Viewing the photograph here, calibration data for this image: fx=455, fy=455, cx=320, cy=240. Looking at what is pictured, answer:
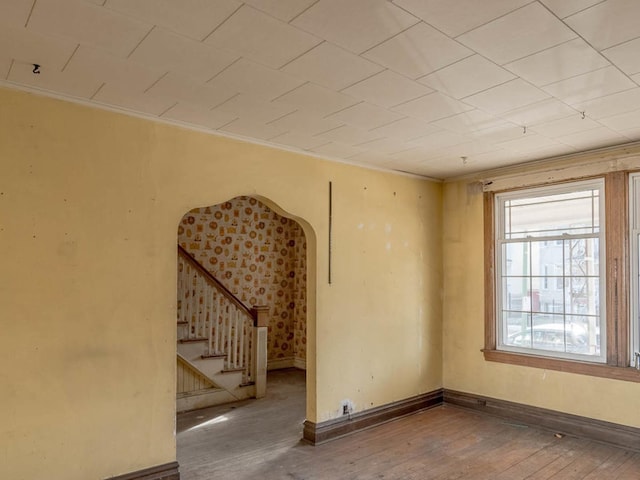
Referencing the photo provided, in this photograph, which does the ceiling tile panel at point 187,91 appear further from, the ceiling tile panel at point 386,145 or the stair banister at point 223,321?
the stair banister at point 223,321

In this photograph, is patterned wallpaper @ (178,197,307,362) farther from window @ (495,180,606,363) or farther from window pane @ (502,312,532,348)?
window pane @ (502,312,532,348)

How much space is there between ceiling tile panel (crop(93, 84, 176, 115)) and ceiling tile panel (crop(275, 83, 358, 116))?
80cm

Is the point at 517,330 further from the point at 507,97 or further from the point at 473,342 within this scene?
the point at 507,97

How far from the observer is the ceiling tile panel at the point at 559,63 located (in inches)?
91.1

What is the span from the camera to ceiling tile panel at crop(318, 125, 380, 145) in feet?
12.0

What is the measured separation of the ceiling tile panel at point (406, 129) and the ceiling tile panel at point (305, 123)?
0.40 m

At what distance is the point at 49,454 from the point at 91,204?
1.63m

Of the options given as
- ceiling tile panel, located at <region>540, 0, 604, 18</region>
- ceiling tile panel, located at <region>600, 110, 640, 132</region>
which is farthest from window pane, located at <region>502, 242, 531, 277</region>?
ceiling tile panel, located at <region>540, 0, 604, 18</region>

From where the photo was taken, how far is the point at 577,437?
4.38 meters

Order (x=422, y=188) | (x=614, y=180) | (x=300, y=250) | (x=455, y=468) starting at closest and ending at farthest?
(x=455, y=468)
(x=614, y=180)
(x=422, y=188)
(x=300, y=250)

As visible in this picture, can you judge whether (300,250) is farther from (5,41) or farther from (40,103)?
(5,41)

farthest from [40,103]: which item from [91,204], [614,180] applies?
[614,180]

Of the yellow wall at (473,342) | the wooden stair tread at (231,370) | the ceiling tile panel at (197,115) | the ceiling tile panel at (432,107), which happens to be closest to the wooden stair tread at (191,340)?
the wooden stair tread at (231,370)

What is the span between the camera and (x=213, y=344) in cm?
571
